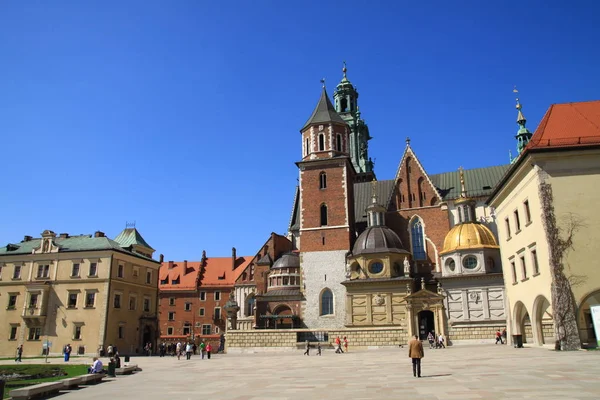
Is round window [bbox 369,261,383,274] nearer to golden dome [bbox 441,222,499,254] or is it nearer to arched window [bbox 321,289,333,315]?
arched window [bbox 321,289,333,315]

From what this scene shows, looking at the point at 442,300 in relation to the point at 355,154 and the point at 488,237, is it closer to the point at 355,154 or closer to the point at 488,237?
the point at 488,237

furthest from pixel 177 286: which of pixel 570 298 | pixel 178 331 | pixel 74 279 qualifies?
pixel 570 298

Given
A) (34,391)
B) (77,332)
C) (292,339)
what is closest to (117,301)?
(77,332)

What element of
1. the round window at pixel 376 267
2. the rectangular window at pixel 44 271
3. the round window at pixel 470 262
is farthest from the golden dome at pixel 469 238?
the rectangular window at pixel 44 271

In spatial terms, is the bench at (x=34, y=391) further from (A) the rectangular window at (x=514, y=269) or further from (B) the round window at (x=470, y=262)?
(B) the round window at (x=470, y=262)

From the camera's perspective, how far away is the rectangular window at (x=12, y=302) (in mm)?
44188

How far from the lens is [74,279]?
4375 cm

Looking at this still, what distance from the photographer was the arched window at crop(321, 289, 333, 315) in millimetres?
45219

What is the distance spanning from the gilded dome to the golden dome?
4334 millimetres

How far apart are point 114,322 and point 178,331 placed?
25.8 metres

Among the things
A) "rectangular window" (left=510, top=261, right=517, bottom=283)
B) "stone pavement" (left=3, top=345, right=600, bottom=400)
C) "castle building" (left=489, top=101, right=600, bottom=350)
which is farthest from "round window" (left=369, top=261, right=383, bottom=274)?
"stone pavement" (left=3, top=345, right=600, bottom=400)

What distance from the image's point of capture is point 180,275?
237 feet

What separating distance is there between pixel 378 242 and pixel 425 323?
26.3 ft

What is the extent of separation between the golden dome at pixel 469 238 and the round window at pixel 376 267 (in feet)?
18.7
